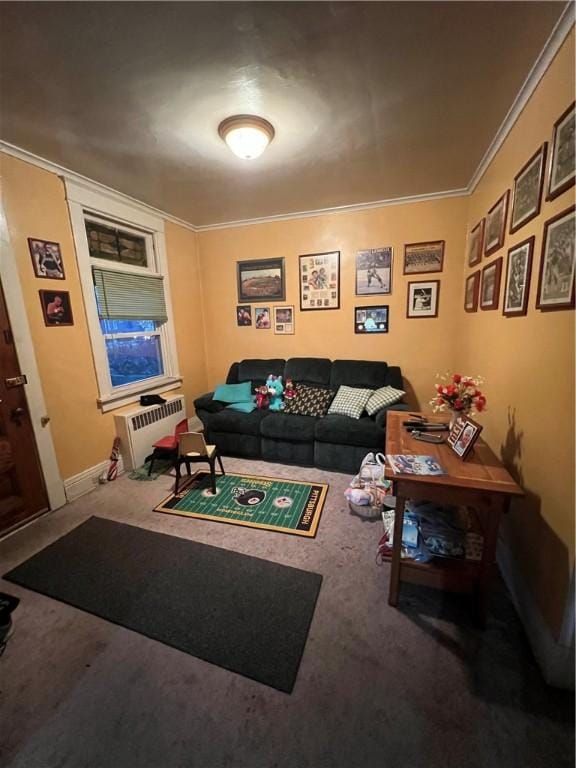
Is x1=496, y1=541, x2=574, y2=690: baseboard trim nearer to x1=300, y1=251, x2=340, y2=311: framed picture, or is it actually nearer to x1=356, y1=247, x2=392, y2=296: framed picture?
x1=356, y1=247, x2=392, y2=296: framed picture

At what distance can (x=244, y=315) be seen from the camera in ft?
13.1

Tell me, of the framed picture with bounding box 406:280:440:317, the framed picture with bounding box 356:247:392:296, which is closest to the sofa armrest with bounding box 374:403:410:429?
the framed picture with bounding box 406:280:440:317

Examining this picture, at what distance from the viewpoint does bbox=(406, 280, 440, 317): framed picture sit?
3268mm

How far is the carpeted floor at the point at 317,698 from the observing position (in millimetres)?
1076

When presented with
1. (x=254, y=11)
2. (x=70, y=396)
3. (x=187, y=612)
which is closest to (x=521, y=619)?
(x=187, y=612)

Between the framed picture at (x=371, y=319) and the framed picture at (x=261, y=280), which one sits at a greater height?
the framed picture at (x=261, y=280)

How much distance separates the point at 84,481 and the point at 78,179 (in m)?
2.51

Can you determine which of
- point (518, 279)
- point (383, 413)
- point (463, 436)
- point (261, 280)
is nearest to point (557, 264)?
point (518, 279)

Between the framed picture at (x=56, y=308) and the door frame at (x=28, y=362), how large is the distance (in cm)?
16

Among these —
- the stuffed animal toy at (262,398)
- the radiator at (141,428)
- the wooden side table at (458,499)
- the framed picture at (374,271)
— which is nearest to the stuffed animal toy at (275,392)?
the stuffed animal toy at (262,398)

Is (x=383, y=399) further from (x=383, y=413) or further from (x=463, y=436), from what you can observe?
(x=463, y=436)

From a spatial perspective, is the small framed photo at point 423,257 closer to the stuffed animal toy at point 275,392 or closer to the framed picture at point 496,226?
the framed picture at point 496,226

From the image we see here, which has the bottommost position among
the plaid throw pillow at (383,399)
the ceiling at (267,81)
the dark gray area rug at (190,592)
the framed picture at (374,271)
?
the dark gray area rug at (190,592)

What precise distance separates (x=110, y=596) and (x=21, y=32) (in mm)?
2641
